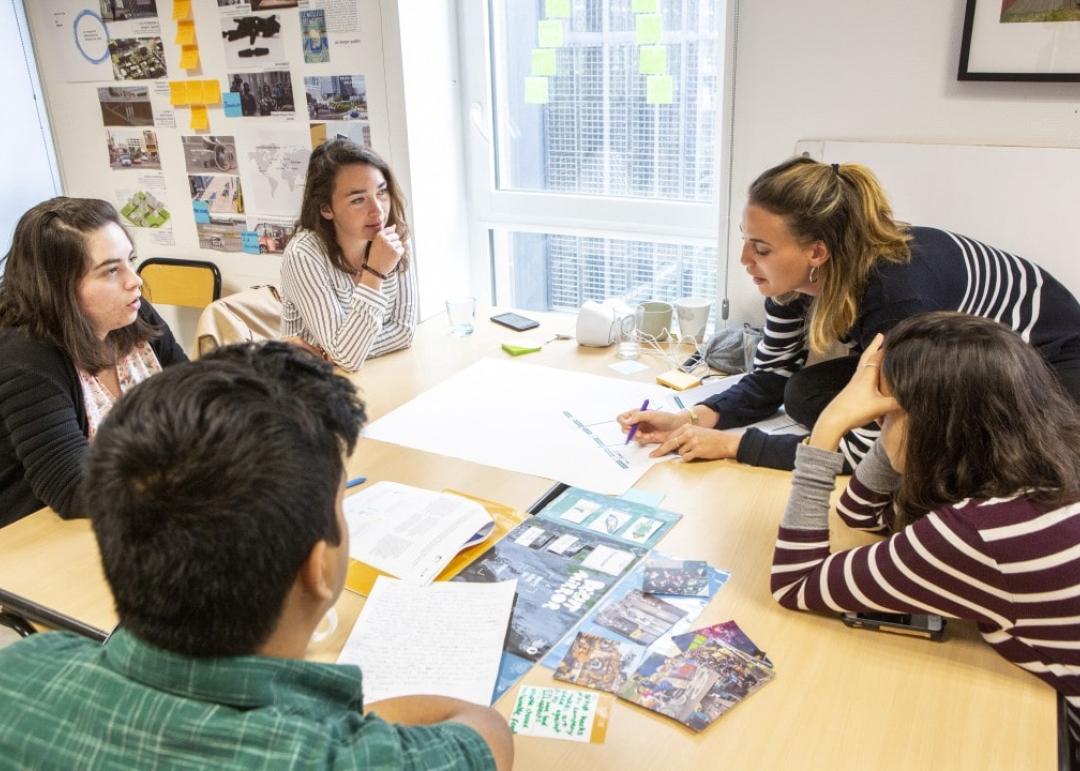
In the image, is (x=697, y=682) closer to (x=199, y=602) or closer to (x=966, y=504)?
(x=966, y=504)

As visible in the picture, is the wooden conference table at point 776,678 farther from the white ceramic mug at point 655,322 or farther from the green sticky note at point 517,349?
the white ceramic mug at point 655,322

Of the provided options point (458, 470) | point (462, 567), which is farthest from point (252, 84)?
point (462, 567)

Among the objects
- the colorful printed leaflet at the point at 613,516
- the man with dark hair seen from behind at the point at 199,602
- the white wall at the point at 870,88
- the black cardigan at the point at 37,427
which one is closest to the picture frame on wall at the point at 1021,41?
the white wall at the point at 870,88

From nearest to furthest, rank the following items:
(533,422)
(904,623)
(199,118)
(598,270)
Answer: (904,623) < (533,422) < (598,270) < (199,118)

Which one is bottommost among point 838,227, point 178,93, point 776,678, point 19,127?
point 776,678

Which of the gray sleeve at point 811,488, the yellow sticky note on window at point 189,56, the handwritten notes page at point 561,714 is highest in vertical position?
the yellow sticky note on window at point 189,56

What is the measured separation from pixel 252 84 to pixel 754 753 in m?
2.69

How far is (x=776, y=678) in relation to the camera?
1.06 meters

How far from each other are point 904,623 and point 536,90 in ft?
6.81

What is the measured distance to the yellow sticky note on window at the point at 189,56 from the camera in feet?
9.70

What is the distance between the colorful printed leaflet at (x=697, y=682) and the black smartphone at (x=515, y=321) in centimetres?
141

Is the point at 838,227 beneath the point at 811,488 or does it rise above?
above

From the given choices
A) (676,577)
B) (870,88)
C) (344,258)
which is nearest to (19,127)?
(344,258)

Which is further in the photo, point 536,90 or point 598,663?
point 536,90
